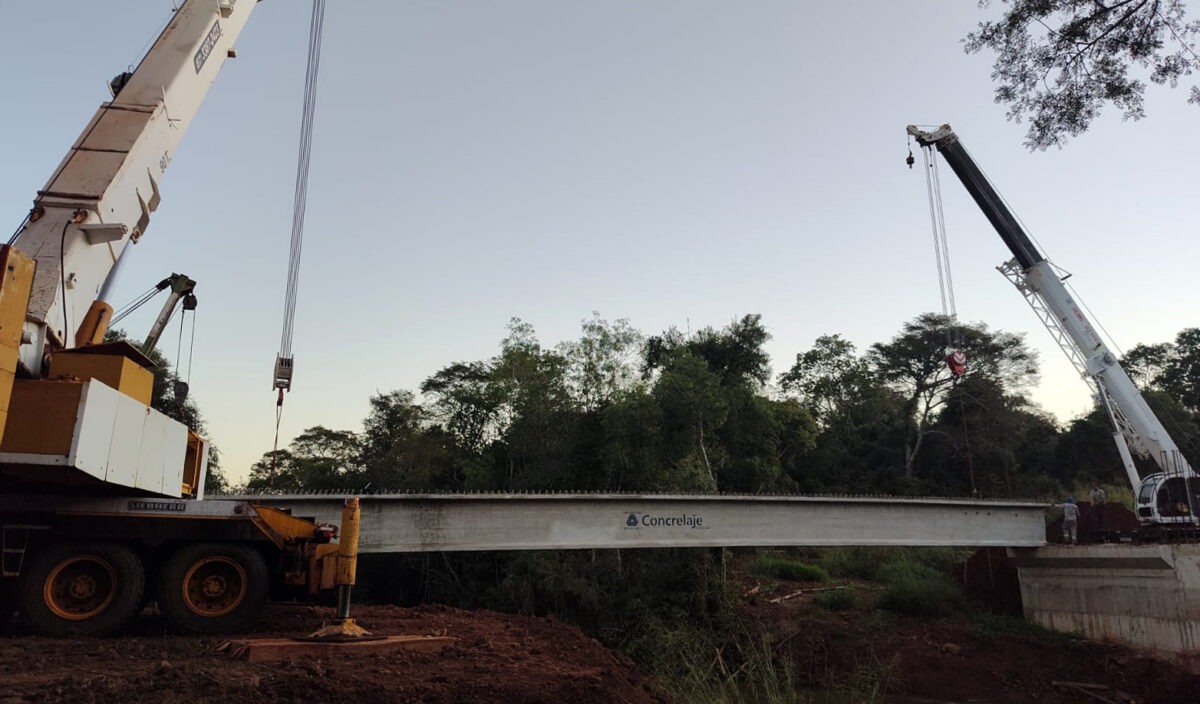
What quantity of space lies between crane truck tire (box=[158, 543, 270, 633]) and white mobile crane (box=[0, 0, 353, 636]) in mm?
17

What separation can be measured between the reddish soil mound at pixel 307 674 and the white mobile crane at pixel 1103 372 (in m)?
20.0

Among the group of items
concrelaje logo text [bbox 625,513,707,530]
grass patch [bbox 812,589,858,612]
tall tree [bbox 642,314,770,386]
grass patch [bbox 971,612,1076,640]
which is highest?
tall tree [bbox 642,314,770,386]

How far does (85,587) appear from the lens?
10.2 meters

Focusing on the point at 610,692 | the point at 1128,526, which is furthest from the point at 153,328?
the point at 1128,526

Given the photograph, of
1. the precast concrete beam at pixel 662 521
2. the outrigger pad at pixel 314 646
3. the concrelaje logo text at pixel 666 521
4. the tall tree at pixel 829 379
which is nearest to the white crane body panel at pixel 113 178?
the outrigger pad at pixel 314 646

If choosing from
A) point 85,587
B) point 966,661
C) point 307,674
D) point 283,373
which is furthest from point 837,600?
point 307,674

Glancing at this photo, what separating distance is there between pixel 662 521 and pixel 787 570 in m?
12.9

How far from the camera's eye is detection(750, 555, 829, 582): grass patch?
31469mm

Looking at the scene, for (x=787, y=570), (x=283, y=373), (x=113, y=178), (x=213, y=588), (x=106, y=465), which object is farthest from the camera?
(x=787, y=570)

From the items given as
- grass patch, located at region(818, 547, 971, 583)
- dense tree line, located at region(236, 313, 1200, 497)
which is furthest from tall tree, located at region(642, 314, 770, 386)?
grass patch, located at region(818, 547, 971, 583)

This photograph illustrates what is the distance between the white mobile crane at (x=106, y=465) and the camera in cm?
885

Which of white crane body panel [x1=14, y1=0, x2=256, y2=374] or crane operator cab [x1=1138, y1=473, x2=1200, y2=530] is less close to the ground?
white crane body panel [x1=14, y1=0, x2=256, y2=374]

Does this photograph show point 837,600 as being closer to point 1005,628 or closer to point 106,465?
point 1005,628

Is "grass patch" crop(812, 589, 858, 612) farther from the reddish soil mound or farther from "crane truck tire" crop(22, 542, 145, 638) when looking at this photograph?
"crane truck tire" crop(22, 542, 145, 638)
